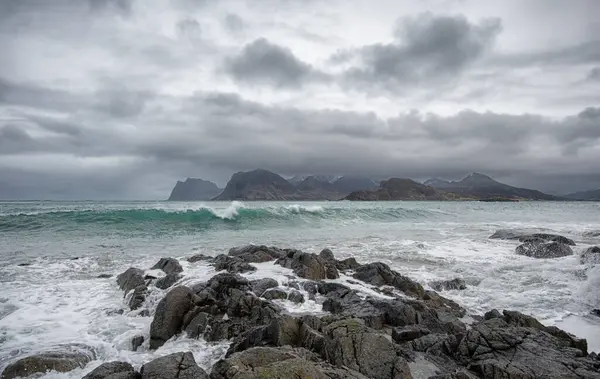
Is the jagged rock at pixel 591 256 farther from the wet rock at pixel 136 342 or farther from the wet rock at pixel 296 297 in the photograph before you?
the wet rock at pixel 136 342

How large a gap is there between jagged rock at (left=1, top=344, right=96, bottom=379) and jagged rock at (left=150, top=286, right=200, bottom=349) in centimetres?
130

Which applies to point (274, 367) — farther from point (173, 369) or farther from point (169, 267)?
point (169, 267)

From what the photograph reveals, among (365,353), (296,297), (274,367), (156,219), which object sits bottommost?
(296,297)

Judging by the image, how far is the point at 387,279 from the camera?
1238cm

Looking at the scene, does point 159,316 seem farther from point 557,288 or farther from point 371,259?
point 557,288

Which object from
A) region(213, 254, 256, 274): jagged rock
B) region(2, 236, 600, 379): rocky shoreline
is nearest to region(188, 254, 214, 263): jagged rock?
region(213, 254, 256, 274): jagged rock

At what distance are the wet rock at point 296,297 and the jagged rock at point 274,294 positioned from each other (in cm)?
19

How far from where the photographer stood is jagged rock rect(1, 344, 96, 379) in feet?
20.8

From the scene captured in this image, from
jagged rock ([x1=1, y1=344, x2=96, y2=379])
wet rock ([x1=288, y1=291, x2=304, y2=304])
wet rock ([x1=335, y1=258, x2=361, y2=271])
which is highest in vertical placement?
wet rock ([x1=335, y1=258, x2=361, y2=271])

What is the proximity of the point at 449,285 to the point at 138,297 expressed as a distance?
1026 cm

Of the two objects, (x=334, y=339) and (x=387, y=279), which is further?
(x=387, y=279)

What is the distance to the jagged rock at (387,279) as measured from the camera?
11.4 m

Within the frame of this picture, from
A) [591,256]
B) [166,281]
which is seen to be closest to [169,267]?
[166,281]

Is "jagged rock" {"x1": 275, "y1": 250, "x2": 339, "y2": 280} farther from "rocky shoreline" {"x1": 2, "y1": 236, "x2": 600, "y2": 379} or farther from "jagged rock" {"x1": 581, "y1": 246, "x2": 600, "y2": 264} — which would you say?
"jagged rock" {"x1": 581, "y1": 246, "x2": 600, "y2": 264}
